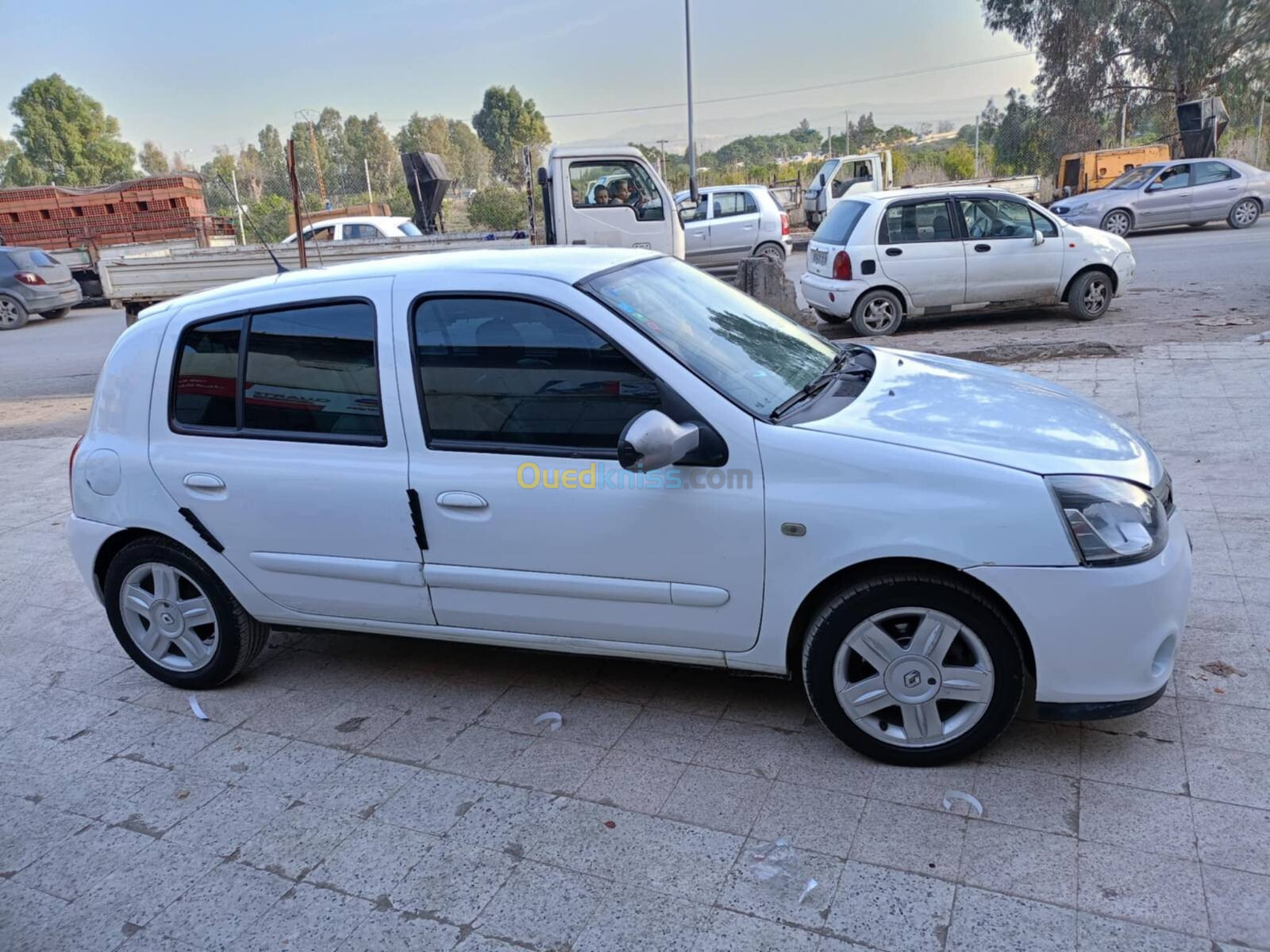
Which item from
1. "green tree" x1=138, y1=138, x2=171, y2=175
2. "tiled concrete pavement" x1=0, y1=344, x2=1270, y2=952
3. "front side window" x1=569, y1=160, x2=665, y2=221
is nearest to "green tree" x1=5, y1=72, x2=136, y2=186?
"green tree" x1=138, y1=138, x2=171, y2=175

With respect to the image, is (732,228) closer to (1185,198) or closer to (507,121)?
(1185,198)

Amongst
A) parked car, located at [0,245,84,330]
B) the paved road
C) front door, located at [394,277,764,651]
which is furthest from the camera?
parked car, located at [0,245,84,330]

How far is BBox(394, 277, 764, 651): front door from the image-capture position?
10.2 feet

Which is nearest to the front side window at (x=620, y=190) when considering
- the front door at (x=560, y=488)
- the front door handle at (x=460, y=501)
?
the front door at (x=560, y=488)

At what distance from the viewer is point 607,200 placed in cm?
1216

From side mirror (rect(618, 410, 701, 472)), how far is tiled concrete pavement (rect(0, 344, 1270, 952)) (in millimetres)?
1075

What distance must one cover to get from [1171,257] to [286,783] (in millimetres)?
17735

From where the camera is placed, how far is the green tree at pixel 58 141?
5634cm

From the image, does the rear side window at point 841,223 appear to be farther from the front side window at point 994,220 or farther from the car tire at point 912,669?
the car tire at point 912,669

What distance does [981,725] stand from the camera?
2984mm

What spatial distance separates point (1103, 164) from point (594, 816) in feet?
94.0

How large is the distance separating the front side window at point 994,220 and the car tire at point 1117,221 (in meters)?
11.0

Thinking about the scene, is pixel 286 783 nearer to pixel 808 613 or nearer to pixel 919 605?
pixel 808 613

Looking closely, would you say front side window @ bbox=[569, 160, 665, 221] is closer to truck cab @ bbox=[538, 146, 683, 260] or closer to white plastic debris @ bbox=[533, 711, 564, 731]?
truck cab @ bbox=[538, 146, 683, 260]
